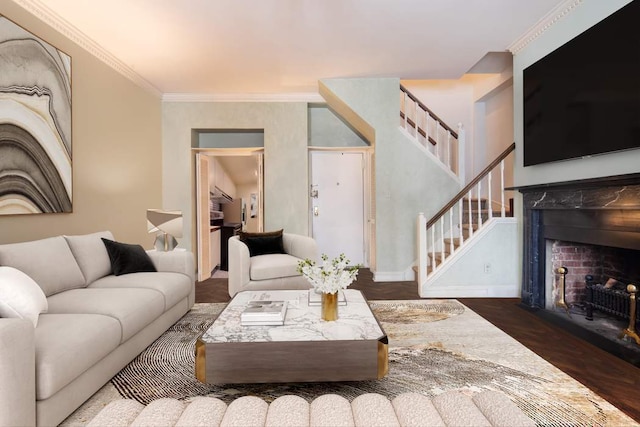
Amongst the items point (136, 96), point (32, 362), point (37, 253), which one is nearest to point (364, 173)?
point (136, 96)

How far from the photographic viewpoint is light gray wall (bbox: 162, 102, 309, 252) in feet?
17.6

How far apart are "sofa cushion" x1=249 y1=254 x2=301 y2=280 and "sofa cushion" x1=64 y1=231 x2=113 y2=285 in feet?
4.22

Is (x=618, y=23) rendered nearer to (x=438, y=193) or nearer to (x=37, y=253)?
(x=438, y=193)

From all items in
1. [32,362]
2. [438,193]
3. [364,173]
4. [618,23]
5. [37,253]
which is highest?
[618,23]

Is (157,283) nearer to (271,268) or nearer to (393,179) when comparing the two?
(271,268)

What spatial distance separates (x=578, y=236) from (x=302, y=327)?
259 centimetres

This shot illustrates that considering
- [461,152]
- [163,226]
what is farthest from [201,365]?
[461,152]

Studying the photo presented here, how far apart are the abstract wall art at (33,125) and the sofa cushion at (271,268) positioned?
1801mm

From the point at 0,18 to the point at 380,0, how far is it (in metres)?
2.88

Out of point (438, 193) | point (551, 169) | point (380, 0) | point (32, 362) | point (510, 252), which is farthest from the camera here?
point (438, 193)

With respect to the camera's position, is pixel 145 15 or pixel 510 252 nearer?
pixel 145 15

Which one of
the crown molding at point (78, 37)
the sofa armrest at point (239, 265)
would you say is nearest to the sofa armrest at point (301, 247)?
the sofa armrest at point (239, 265)

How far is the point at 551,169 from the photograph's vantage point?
133 inches

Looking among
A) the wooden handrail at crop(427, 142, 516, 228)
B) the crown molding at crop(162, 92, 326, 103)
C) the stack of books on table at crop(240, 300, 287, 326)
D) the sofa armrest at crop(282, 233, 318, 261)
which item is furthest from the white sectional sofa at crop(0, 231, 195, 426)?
the wooden handrail at crop(427, 142, 516, 228)
